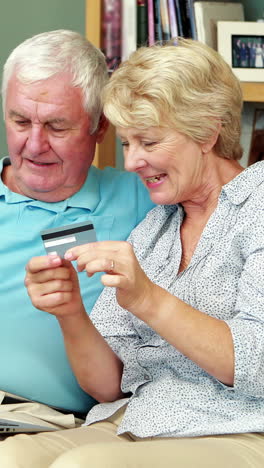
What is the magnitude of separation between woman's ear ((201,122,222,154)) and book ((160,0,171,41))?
31.6 inches

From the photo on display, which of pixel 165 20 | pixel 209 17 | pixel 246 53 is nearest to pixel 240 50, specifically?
pixel 246 53

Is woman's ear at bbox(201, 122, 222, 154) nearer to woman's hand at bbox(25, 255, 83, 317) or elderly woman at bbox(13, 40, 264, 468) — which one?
elderly woman at bbox(13, 40, 264, 468)

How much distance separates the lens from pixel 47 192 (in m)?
2.13

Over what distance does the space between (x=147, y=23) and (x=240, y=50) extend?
0.95 ft

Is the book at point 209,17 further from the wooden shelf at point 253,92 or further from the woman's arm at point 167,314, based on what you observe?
the woman's arm at point 167,314

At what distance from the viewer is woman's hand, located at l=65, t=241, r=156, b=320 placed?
5.09ft

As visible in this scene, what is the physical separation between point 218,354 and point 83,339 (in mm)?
358

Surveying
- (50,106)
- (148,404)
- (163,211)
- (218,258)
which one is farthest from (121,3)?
(148,404)

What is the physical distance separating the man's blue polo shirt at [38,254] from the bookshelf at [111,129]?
407 millimetres

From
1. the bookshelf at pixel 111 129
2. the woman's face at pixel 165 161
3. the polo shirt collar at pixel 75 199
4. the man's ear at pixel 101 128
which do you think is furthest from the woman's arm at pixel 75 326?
the bookshelf at pixel 111 129

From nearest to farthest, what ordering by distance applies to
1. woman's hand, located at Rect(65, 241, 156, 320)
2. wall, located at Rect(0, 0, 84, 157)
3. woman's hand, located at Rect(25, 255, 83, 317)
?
woman's hand, located at Rect(65, 241, 156, 320) → woman's hand, located at Rect(25, 255, 83, 317) → wall, located at Rect(0, 0, 84, 157)

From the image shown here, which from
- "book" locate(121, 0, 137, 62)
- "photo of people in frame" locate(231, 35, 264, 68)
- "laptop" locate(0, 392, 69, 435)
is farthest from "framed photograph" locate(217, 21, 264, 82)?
"laptop" locate(0, 392, 69, 435)

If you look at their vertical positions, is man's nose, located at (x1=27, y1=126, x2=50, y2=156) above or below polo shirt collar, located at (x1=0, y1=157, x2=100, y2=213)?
above

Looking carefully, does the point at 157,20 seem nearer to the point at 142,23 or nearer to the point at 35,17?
the point at 142,23
